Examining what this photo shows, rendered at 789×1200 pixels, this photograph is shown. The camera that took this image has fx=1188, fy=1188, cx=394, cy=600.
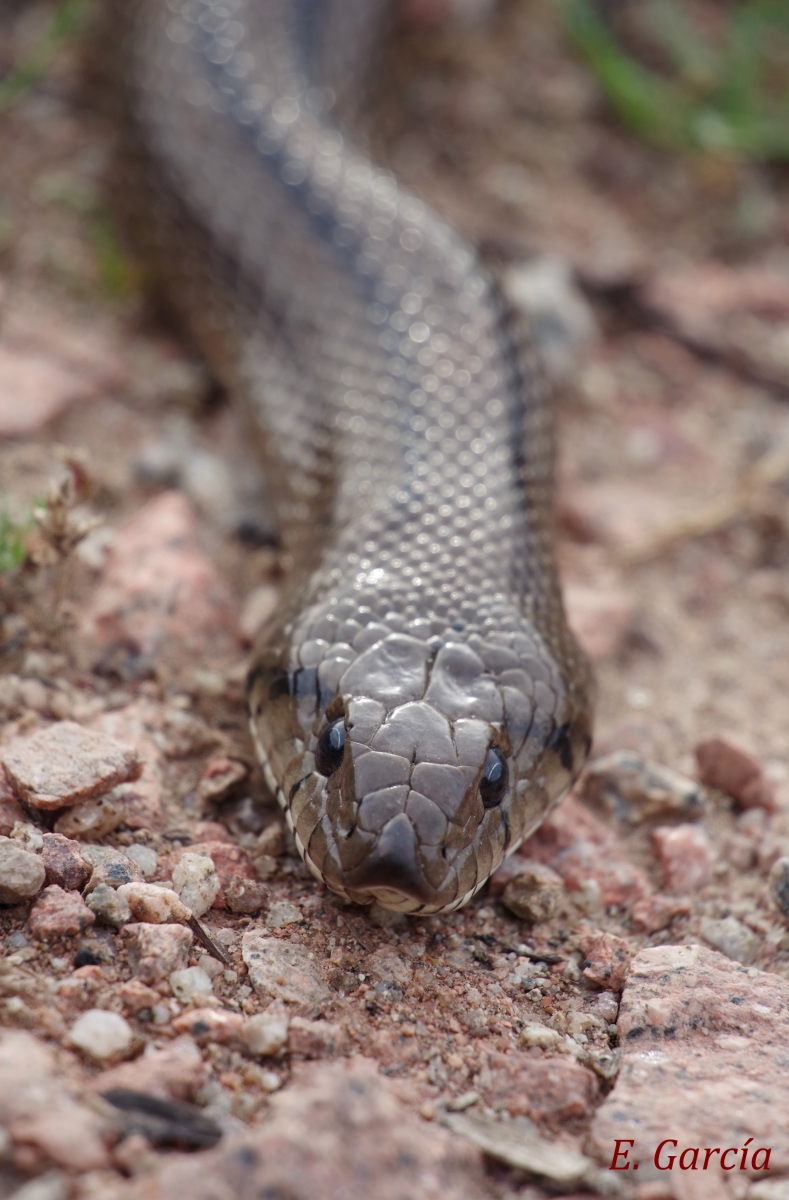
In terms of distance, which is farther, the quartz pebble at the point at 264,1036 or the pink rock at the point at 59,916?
the pink rock at the point at 59,916

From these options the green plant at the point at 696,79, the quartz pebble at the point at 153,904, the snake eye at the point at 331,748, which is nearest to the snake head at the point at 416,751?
the snake eye at the point at 331,748

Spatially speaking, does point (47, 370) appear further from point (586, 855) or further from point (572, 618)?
point (586, 855)

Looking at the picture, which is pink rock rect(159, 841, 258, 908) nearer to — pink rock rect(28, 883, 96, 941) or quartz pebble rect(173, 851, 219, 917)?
quartz pebble rect(173, 851, 219, 917)

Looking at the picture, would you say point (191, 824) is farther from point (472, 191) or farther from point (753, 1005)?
point (472, 191)

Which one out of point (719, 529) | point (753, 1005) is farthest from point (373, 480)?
point (753, 1005)

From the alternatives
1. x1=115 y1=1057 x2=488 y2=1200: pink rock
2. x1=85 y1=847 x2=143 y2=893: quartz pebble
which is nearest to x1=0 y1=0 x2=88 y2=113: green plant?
x1=85 y1=847 x2=143 y2=893: quartz pebble

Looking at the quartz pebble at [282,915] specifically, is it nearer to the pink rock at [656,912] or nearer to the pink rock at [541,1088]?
the pink rock at [541,1088]
